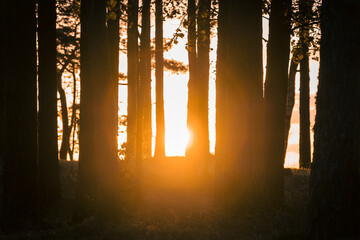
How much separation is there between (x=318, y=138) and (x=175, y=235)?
12.4 feet

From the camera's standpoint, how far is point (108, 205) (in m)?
10.0

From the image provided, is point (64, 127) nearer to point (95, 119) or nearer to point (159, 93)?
point (159, 93)

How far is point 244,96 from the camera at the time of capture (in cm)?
964

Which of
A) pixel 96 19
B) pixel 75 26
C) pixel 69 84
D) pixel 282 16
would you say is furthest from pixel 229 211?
pixel 69 84

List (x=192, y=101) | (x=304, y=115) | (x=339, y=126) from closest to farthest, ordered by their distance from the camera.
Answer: (x=339, y=126), (x=192, y=101), (x=304, y=115)

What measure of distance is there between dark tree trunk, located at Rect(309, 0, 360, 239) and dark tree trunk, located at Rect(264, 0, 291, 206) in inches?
149

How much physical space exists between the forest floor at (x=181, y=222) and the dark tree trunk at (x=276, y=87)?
1.13 metres

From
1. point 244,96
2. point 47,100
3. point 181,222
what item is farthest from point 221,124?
point 47,100

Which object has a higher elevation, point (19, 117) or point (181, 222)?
point (19, 117)

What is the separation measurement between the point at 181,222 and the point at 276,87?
4239 millimetres

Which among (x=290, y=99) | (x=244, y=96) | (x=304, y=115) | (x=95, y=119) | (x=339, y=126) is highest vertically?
(x=290, y=99)

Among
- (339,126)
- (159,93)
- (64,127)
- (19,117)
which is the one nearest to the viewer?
(339,126)

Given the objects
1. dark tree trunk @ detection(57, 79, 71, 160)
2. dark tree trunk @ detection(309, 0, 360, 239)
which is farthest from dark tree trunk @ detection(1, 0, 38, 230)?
dark tree trunk @ detection(57, 79, 71, 160)

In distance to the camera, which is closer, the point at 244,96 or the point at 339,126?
the point at 339,126
